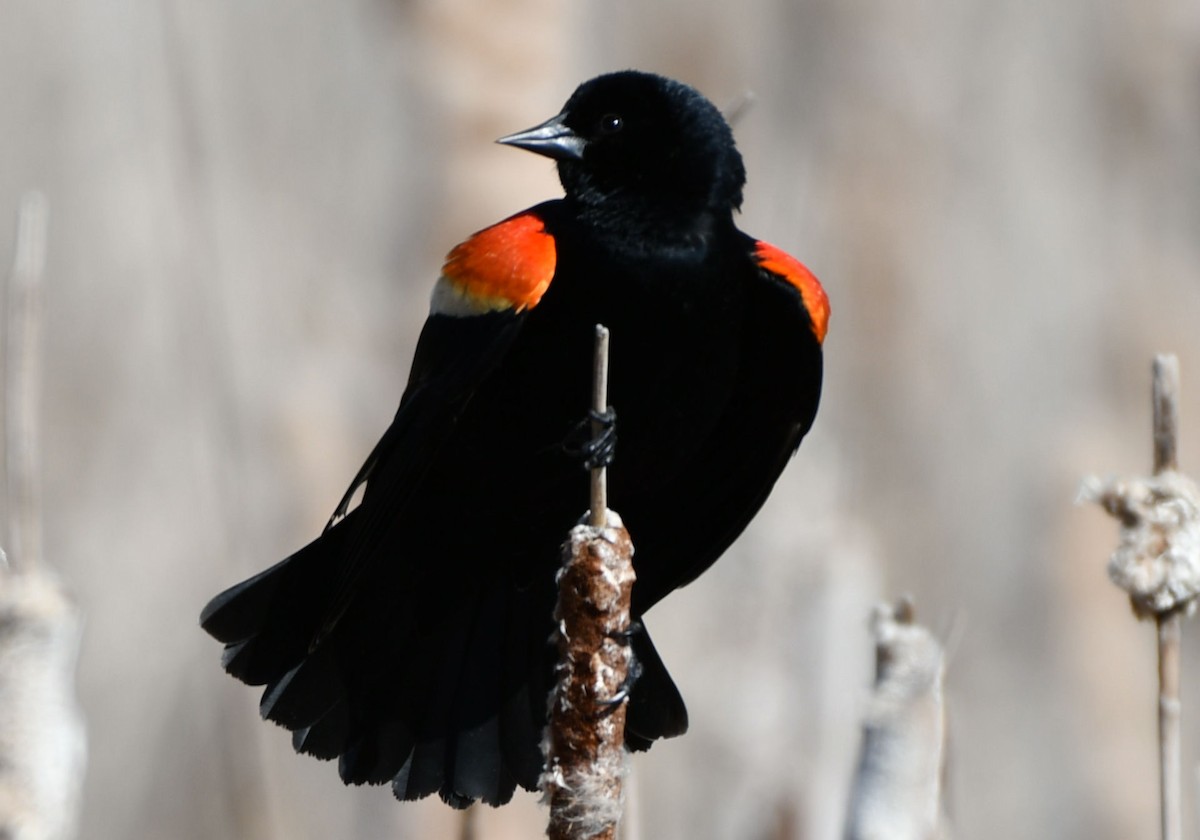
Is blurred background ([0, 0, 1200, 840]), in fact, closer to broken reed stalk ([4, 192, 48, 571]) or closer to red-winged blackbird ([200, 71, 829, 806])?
red-winged blackbird ([200, 71, 829, 806])

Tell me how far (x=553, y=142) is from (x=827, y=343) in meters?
1.28

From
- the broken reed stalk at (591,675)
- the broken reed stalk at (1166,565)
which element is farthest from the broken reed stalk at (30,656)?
the broken reed stalk at (1166,565)

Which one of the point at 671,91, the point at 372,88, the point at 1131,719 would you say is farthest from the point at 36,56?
the point at 1131,719

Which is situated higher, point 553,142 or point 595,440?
point 553,142

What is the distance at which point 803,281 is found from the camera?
5.49 ft

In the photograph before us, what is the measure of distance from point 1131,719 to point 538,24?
1861 mm

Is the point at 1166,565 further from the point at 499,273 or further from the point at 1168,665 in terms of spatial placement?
the point at 499,273

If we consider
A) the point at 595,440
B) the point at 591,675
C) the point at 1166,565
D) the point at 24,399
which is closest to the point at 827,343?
the point at 595,440

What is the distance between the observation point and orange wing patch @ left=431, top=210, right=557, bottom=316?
154 cm

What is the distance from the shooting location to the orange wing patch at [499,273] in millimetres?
1539

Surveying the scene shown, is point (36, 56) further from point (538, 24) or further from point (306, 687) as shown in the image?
point (306, 687)

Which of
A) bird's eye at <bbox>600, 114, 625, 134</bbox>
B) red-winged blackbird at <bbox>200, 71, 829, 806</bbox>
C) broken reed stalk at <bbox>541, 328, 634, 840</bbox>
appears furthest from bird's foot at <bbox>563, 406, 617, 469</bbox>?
bird's eye at <bbox>600, 114, 625, 134</bbox>

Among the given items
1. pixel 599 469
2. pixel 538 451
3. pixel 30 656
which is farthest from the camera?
pixel 538 451

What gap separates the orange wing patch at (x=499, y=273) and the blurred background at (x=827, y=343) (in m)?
0.37
